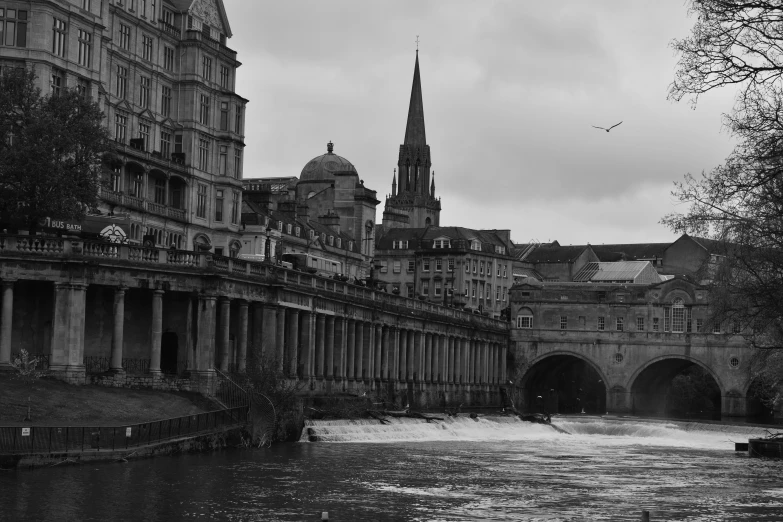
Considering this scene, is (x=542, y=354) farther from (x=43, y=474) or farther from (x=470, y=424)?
(x=43, y=474)

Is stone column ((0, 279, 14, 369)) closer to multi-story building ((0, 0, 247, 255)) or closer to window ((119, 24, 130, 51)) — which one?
multi-story building ((0, 0, 247, 255))

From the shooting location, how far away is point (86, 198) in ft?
222

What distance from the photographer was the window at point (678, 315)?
449 feet

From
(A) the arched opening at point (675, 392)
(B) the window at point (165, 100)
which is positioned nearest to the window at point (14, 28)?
(B) the window at point (165, 100)

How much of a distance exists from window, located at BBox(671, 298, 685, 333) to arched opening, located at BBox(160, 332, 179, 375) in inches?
3028

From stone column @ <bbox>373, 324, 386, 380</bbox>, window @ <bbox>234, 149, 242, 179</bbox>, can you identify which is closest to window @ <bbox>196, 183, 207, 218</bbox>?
window @ <bbox>234, 149, 242, 179</bbox>

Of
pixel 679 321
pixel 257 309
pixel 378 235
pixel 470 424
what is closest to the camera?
pixel 257 309

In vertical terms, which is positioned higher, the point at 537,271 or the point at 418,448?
the point at 537,271

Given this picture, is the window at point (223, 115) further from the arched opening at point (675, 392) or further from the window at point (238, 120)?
the arched opening at point (675, 392)

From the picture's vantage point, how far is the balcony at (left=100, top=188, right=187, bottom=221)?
88312 millimetres

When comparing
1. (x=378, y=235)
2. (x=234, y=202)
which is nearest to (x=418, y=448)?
(x=234, y=202)

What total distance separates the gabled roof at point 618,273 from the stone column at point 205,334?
107m

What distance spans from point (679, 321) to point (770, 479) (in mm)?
77250

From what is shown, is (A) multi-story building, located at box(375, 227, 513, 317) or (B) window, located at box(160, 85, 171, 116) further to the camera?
(A) multi-story building, located at box(375, 227, 513, 317)
